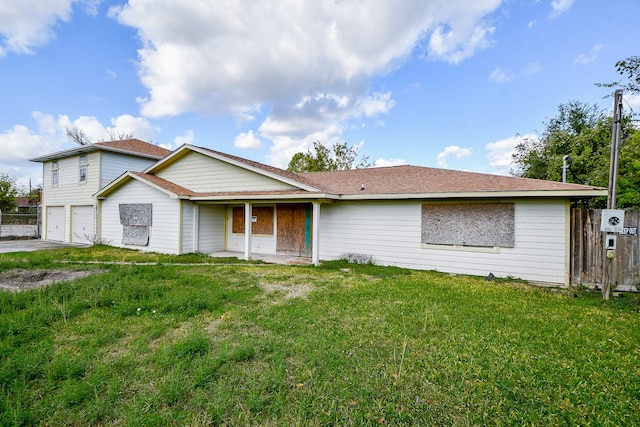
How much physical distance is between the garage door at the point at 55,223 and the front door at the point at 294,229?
1334cm

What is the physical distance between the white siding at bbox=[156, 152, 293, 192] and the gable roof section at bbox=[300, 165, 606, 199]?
8.53 ft

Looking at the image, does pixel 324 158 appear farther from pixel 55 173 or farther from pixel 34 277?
pixel 34 277

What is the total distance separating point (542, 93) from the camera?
42.6ft

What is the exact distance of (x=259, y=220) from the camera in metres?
11.7

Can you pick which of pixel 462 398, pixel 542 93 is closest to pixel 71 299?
pixel 462 398

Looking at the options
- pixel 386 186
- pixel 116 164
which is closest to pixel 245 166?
pixel 386 186

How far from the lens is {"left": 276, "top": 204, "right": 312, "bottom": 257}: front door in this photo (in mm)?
10836

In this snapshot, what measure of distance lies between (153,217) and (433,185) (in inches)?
424

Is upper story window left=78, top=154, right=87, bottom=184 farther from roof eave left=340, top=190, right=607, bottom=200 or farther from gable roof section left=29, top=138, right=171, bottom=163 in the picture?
roof eave left=340, top=190, right=607, bottom=200

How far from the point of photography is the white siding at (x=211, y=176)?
34.8 feet

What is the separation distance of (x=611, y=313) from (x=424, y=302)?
306cm

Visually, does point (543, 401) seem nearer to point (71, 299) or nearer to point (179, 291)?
point (179, 291)

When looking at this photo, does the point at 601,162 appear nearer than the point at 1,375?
No

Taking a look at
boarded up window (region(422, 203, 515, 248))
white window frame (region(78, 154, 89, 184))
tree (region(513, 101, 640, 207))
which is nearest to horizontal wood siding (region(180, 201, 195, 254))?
white window frame (region(78, 154, 89, 184))
